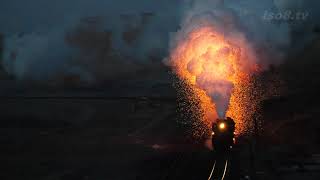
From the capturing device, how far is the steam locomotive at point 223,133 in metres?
31.3

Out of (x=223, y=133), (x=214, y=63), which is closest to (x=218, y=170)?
(x=223, y=133)

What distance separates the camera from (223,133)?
31.6 meters

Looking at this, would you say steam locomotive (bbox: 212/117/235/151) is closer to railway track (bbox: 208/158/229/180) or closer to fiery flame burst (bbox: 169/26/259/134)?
railway track (bbox: 208/158/229/180)

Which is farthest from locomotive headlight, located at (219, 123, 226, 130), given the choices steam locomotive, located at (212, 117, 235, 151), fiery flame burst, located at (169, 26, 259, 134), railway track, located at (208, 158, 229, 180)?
fiery flame burst, located at (169, 26, 259, 134)

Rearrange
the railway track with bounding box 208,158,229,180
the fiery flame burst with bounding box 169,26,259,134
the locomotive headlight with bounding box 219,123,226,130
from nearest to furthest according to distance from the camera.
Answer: the railway track with bounding box 208,158,229,180 → the locomotive headlight with bounding box 219,123,226,130 → the fiery flame burst with bounding box 169,26,259,134

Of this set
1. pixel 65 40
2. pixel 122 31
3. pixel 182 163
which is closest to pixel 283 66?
pixel 122 31

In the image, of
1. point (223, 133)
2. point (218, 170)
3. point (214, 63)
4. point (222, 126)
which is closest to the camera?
point (218, 170)

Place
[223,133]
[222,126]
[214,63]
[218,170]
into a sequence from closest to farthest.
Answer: [218,170] < [222,126] < [223,133] < [214,63]

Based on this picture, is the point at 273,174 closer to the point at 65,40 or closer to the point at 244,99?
the point at 244,99

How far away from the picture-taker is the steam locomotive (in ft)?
103

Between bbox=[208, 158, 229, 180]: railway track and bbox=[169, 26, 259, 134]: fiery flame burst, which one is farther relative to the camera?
bbox=[169, 26, 259, 134]: fiery flame burst

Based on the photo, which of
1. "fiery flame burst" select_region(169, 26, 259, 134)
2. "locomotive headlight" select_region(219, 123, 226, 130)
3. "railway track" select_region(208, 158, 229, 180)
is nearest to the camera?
"railway track" select_region(208, 158, 229, 180)

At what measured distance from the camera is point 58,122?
161 ft

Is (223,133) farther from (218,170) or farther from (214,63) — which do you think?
(214,63)
